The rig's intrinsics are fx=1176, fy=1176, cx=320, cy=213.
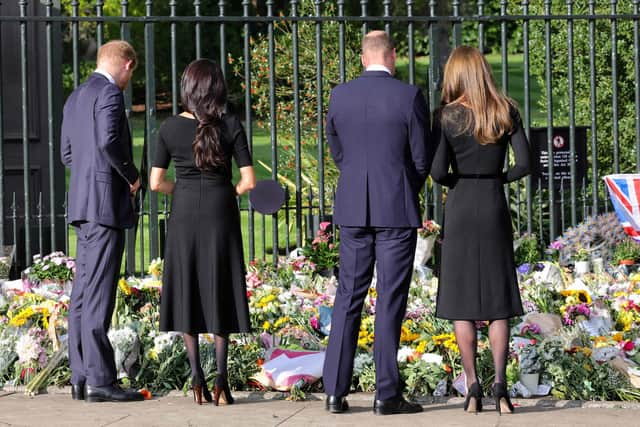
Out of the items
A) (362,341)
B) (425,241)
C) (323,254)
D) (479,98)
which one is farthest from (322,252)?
(479,98)

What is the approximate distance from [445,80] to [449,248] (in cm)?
83

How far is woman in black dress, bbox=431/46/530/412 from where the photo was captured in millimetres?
5707

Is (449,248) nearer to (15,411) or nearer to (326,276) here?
(15,411)

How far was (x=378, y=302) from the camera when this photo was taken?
583 centimetres

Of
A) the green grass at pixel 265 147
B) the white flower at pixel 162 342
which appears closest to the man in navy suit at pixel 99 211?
the white flower at pixel 162 342

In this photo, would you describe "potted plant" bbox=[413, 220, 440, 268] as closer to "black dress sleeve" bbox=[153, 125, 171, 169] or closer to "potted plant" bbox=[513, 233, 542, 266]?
"potted plant" bbox=[513, 233, 542, 266]

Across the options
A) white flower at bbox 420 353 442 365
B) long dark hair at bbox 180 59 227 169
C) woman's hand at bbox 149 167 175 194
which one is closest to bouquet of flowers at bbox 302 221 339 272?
white flower at bbox 420 353 442 365

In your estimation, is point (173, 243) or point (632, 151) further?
point (632, 151)

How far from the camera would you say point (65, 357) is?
678 cm

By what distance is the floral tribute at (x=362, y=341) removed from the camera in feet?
20.7

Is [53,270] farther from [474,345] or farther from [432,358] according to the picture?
[474,345]

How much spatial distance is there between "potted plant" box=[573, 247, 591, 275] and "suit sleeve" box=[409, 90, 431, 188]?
12.8ft

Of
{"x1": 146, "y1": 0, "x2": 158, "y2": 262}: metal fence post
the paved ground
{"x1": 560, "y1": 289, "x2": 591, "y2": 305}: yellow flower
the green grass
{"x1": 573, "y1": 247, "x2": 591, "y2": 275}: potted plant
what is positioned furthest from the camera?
the green grass

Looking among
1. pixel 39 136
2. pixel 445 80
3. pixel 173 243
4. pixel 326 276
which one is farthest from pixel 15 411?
pixel 39 136
